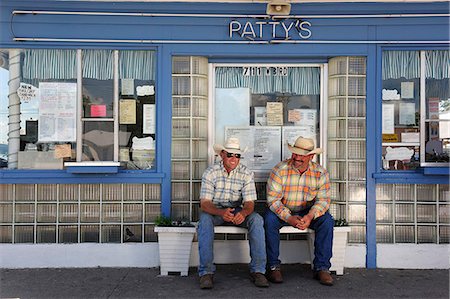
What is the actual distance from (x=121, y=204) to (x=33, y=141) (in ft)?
4.37

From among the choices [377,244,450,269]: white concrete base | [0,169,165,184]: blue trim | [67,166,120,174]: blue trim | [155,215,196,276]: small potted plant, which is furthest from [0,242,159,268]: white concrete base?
[377,244,450,269]: white concrete base

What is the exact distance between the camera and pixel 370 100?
19.0 ft

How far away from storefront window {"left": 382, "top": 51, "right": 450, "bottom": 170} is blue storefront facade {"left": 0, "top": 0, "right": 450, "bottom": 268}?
0.05 ft

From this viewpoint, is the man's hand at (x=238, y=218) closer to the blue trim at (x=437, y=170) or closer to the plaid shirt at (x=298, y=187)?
the plaid shirt at (x=298, y=187)

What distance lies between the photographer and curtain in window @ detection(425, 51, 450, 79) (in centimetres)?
590

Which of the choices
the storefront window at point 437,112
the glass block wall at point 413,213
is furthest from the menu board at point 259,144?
the storefront window at point 437,112

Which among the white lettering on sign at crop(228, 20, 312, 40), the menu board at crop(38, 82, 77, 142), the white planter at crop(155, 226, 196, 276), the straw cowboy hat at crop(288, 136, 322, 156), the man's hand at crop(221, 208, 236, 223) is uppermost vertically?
the white lettering on sign at crop(228, 20, 312, 40)

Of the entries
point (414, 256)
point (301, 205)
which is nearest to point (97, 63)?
point (301, 205)

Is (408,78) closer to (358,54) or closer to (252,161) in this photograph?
(358,54)

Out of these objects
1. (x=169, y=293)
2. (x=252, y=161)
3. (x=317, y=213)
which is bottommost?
(x=169, y=293)

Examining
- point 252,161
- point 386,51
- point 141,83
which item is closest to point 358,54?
point 386,51

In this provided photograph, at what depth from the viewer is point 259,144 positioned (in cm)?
604

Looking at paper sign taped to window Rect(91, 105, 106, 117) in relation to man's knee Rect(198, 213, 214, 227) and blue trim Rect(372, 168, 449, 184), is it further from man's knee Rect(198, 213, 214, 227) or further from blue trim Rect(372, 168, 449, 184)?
blue trim Rect(372, 168, 449, 184)

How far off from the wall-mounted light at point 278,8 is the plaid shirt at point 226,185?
1.80 meters
